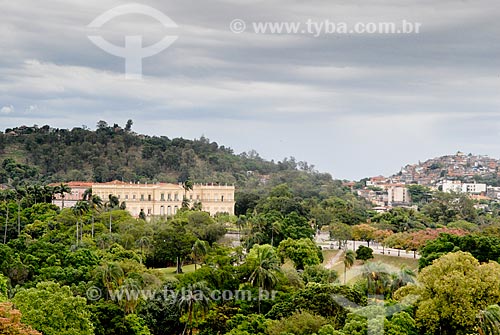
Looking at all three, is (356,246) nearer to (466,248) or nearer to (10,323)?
(466,248)

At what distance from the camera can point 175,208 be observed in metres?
79.4

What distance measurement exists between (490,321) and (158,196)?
5937cm

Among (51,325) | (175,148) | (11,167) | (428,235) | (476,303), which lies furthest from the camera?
(175,148)

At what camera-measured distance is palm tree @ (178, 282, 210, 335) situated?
27.7 meters

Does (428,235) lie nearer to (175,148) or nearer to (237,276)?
(237,276)

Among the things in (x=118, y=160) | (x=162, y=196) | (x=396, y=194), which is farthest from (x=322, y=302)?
(x=396, y=194)

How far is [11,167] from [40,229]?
162 ft

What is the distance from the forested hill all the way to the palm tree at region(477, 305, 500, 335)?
7941cm

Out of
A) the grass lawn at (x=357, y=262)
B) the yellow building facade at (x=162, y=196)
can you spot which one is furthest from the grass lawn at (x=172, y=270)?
the yellow building facade at (x=162, y=196)

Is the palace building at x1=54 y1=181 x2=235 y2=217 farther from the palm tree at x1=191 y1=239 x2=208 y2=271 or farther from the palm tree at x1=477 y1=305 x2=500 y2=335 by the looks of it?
the palm tree at x1=477 y1=305 x2=500 y2=335

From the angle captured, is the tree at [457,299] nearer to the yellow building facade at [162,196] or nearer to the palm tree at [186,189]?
the palm tree at [186,189]

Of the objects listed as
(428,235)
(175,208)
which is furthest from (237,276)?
(175,208)

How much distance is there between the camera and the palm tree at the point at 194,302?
2772 cm

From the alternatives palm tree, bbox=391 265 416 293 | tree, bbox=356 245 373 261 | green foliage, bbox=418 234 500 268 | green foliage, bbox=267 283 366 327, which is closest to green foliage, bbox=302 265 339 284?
palm tree, bbox=391 265 416 293
